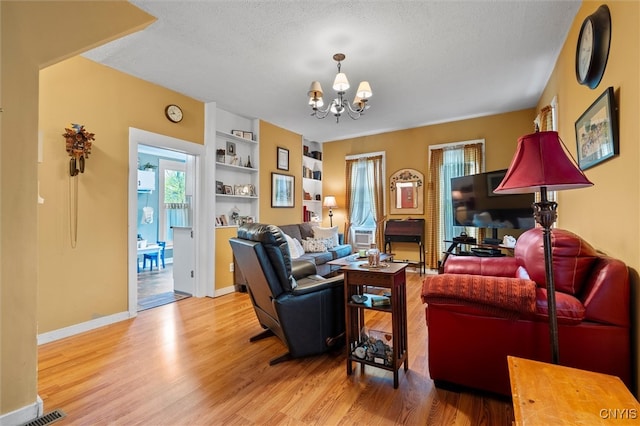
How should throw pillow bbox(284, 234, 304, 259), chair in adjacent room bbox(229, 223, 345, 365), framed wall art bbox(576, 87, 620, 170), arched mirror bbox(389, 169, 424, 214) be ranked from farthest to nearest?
arched mirror bbox(389, 169, 424, 214) → throw pillow bbox(284, 234, 304, 259) → chair in adjacent room bbox(229, 223, 345, 365) → framed wall art bbox(576, 87, 620, 170)

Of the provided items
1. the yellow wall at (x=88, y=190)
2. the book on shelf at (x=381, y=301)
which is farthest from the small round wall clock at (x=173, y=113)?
the book on shelf at (x=381, y=301)

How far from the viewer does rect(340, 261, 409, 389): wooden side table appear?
73.6 inches

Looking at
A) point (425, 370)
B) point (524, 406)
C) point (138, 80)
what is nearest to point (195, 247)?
point (138, 80)

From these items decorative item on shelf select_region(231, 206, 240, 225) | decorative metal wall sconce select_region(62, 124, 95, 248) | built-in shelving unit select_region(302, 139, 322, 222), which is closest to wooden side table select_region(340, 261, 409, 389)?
decorative metal wall sconce select_region(62, 124, 95, 248)

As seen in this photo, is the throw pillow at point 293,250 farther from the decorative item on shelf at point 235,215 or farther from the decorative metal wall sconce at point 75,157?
the decorative metal wall sconce at point 75,157

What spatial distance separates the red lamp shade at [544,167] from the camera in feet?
4.34

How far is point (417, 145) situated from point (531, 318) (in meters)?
4.33

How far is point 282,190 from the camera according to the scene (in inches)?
209

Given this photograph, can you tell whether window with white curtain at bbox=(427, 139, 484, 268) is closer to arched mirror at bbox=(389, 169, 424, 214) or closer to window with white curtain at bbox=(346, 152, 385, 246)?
arched mirror at bbox=(389, 169, 424, 214)

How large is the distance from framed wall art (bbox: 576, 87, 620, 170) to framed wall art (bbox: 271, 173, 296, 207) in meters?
4.01

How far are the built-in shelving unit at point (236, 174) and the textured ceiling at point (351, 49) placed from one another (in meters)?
0.54

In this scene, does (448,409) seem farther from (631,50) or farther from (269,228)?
(631,50)

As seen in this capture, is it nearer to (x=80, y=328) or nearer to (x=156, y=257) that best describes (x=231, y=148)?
(x=80, y=328)

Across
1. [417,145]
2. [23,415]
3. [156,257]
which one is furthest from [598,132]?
[156,257]
